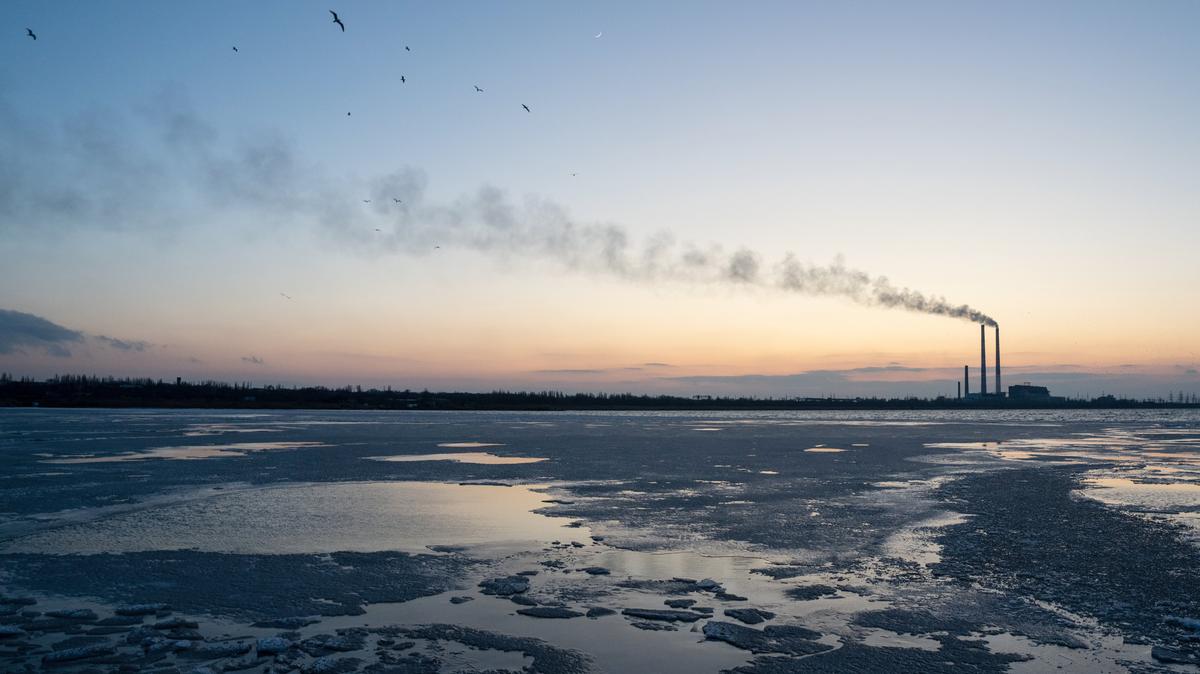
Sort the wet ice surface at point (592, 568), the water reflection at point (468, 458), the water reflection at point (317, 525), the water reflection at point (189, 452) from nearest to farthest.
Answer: the wet ice surface at point (592, 568) < the water reflection at point (317, 525) < the water reflection at point (189, 452) < the water reflection at point (468, 458)

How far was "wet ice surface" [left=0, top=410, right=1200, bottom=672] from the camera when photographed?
6.50 m

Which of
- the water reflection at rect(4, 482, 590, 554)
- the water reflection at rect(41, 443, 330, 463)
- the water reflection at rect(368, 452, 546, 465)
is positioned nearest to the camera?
the water reflection at rect(4, 482, 590, 554)

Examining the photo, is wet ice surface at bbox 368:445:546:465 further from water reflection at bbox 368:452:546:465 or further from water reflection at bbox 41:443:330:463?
water reflection at bbox 41:443:330:463

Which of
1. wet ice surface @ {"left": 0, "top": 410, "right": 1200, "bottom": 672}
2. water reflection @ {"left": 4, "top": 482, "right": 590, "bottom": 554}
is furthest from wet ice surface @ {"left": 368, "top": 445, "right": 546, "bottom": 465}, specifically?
water reflection @ {"left": 4, "top": 482, "right": 590, "bottom": 554}

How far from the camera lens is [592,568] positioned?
9383mm

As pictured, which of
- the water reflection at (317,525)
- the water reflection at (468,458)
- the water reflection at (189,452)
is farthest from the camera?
the water reflection at (468,458)

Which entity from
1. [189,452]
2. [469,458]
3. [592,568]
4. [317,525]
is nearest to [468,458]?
[469,458]

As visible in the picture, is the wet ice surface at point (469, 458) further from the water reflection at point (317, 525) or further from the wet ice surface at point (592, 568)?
the water reflection at point (317, 525)

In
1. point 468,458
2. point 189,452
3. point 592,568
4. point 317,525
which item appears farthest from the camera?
point 189,452

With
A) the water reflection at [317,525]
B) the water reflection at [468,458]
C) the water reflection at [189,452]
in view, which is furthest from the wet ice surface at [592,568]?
the water reflection at [468,458]

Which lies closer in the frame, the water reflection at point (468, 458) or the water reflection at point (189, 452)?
the water reflection at point (189, 452)

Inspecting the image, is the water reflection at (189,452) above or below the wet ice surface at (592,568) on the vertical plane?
below

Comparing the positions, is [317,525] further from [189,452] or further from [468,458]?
[189,452]

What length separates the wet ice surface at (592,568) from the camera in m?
6.50
